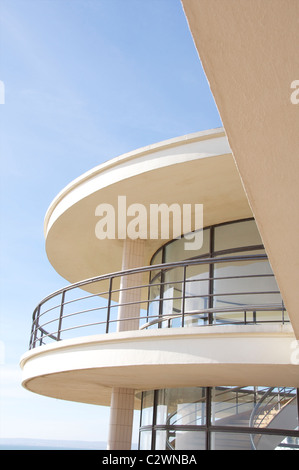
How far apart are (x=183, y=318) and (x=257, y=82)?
5.65 m

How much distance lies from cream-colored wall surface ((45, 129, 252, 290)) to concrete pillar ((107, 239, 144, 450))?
1.84 ft

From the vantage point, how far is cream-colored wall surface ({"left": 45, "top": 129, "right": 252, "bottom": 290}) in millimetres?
8531

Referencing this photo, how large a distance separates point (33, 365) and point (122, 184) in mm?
4026

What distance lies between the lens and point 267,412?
870 cm

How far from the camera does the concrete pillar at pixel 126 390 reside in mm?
10250

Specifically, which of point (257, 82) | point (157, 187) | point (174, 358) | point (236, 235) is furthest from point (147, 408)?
point (257, 82)

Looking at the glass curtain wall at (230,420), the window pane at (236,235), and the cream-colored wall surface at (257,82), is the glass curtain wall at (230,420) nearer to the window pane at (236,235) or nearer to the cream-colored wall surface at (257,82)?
the window pane at (236,235)

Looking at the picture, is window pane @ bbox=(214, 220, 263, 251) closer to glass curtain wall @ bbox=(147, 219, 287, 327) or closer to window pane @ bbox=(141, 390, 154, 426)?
glass curtain wall @ bbox=(147, 219, 287, 327)

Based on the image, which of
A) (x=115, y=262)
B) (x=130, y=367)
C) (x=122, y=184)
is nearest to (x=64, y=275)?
(x=115, y=262)

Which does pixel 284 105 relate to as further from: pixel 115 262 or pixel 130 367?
pixel 115 262

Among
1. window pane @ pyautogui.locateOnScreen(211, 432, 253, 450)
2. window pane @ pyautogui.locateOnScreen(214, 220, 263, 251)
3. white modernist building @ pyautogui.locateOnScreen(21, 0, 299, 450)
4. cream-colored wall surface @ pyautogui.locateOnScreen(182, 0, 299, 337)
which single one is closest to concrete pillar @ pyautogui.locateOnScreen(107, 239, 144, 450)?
white modernist building @ pyautogui.locateOnScreen(21, 0, 299, 450)

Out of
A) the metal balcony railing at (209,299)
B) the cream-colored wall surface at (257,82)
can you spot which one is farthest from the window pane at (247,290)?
the cream-colored wall surface at (257,82)

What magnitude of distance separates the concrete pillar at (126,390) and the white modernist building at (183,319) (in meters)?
0.02

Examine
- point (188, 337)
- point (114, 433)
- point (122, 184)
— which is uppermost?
point (122, 184)
